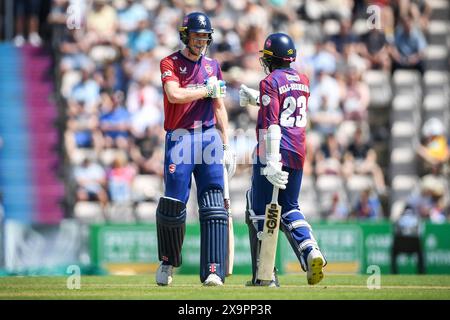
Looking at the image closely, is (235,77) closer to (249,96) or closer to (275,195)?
(249,96)

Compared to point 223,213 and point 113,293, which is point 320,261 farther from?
point 113,293

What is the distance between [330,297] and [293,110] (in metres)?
2.43

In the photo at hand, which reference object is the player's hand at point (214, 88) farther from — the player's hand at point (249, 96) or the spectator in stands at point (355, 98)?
the spectator in stands at point (355, 98)

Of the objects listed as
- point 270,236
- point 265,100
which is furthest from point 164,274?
point 265,100

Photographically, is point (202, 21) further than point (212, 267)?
Yes

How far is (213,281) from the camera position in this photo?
42.2 ft

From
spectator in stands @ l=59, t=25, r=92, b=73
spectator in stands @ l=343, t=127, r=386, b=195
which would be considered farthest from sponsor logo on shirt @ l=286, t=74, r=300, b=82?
spectator in stands @ l=59, t=25, r=92, b=73

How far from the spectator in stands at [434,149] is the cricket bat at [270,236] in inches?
491

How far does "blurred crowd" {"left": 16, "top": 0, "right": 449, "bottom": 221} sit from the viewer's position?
23062 mm

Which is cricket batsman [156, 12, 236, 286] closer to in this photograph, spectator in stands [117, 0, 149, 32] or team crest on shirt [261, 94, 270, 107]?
team crest on shirt [261, 94, 270, 107]

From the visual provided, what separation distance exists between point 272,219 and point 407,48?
14173 mm

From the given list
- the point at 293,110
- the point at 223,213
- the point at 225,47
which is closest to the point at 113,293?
the point at 223,213

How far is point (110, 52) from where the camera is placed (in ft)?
79.2

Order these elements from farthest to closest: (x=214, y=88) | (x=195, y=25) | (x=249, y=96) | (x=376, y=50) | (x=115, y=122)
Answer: (x=376, y=50)
(x=115, y=122)
(x=249, y=96)
(x=195, y=25)
(x=214, y=88)
